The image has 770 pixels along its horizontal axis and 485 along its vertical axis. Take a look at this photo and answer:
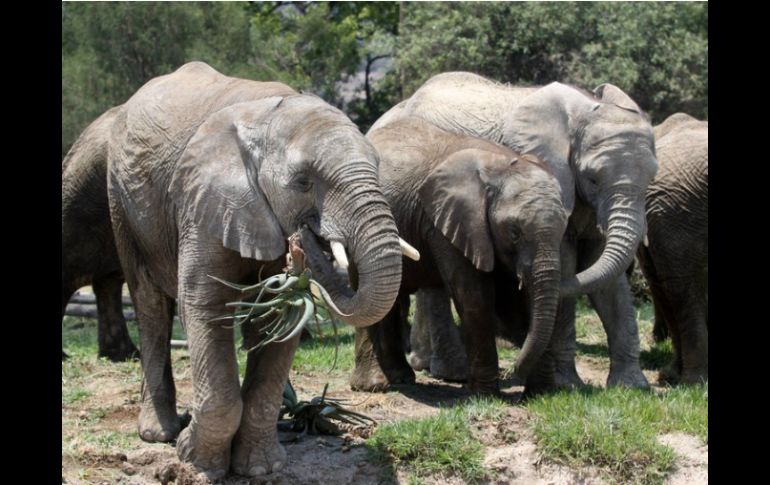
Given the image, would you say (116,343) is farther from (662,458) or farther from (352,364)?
(662,458)

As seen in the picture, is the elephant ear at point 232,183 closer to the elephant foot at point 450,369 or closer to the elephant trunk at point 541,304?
the elephant trunk at point 541,304

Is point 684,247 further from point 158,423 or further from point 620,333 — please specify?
point 158,423

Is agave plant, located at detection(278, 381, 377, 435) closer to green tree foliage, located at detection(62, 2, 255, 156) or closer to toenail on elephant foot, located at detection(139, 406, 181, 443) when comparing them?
toenail on elephant foot, located at detection(139, 406, 181, 443)

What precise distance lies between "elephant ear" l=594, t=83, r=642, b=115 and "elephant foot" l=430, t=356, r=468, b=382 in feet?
7.44

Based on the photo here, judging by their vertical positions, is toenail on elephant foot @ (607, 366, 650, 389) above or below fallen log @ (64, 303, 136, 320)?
below

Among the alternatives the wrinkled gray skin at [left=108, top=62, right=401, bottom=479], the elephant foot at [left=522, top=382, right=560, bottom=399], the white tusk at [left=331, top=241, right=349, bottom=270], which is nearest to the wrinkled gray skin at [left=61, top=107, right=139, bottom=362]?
the wrinkled gray skin at [left=108, top=62, right=401, bottom=479]

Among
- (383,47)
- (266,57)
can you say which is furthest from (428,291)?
(383,47)

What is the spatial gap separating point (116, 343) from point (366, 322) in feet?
17.1

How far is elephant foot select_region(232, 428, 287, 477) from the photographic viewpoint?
21.0 ft

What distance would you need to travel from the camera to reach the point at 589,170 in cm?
855

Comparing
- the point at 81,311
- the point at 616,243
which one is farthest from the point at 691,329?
the point at 81,311

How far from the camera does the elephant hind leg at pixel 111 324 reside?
10172mm

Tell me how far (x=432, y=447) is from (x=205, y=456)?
136cm

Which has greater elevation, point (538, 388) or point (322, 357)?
point (322, 357)
